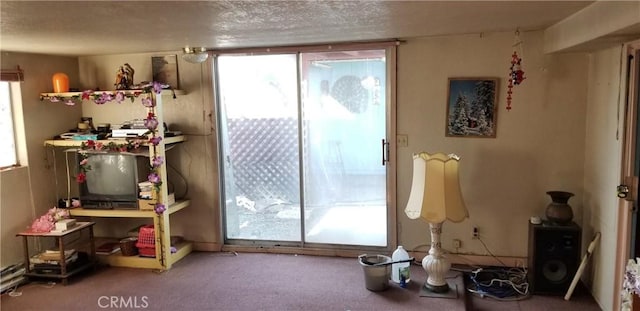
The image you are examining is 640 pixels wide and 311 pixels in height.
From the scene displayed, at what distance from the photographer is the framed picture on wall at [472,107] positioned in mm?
3887

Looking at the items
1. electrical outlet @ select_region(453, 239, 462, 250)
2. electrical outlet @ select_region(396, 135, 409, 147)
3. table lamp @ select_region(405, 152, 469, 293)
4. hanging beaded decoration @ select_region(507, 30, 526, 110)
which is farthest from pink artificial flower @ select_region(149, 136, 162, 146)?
hanging beaded decoration @ select_region(507, 30, 526, 110)

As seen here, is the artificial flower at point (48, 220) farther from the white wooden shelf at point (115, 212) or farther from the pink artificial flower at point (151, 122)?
the pink artificial flower at point (151, 122)

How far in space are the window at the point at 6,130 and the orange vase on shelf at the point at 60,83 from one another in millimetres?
353

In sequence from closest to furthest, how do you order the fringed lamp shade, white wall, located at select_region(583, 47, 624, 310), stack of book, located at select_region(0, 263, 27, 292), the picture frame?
white wall, located at select_region(583, 47, 624, 310)
the fringed lamp shade
stack of book, located at select_region(0, 263, 27, 292)
the picture frame

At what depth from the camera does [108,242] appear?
4.70m

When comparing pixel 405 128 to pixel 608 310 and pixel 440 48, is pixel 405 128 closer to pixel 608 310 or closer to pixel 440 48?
pixel 440 48

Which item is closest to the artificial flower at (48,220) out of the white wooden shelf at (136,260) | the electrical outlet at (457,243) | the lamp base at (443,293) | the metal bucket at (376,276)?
the white wooden shelf at (136,260)

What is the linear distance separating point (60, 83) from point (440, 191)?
11.3 feet

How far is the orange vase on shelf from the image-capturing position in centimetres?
426

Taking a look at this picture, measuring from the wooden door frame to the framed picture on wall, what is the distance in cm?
102

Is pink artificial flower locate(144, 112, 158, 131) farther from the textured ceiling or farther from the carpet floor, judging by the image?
the carpet floor

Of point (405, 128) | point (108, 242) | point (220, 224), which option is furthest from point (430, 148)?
point (108, 242)

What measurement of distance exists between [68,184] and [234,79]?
196 cm

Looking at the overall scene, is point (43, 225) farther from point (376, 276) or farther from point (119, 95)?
point (376, 276)
